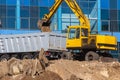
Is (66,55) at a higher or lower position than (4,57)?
higher

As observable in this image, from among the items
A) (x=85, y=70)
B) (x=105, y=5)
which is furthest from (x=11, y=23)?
(x=85, y=70)

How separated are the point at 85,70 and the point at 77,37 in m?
7.90

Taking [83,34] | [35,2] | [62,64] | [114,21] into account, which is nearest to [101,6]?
[114,21]

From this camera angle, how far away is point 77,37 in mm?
40844

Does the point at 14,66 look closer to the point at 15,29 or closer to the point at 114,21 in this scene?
the point at 15,29

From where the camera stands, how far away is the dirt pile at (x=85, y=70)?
3189 centimetres

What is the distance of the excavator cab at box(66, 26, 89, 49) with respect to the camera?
4078cm

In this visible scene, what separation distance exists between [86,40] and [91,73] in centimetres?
840

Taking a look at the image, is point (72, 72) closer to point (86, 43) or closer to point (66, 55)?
point (66, 55)

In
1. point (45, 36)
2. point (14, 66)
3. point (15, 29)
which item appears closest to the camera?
point (14, 66)

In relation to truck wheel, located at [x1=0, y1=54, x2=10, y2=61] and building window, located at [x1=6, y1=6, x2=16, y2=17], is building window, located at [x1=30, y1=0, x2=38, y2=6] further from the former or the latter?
truck wheel, located at [x1=0, y1=54, x2=10, y2=61]

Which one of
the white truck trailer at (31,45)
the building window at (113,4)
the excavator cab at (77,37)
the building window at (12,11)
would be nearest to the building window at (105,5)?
the building window at (113,4)

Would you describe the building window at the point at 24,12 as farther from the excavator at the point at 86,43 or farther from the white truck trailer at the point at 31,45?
the excavator at the point at 86,43

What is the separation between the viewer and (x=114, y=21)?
2505 inches
